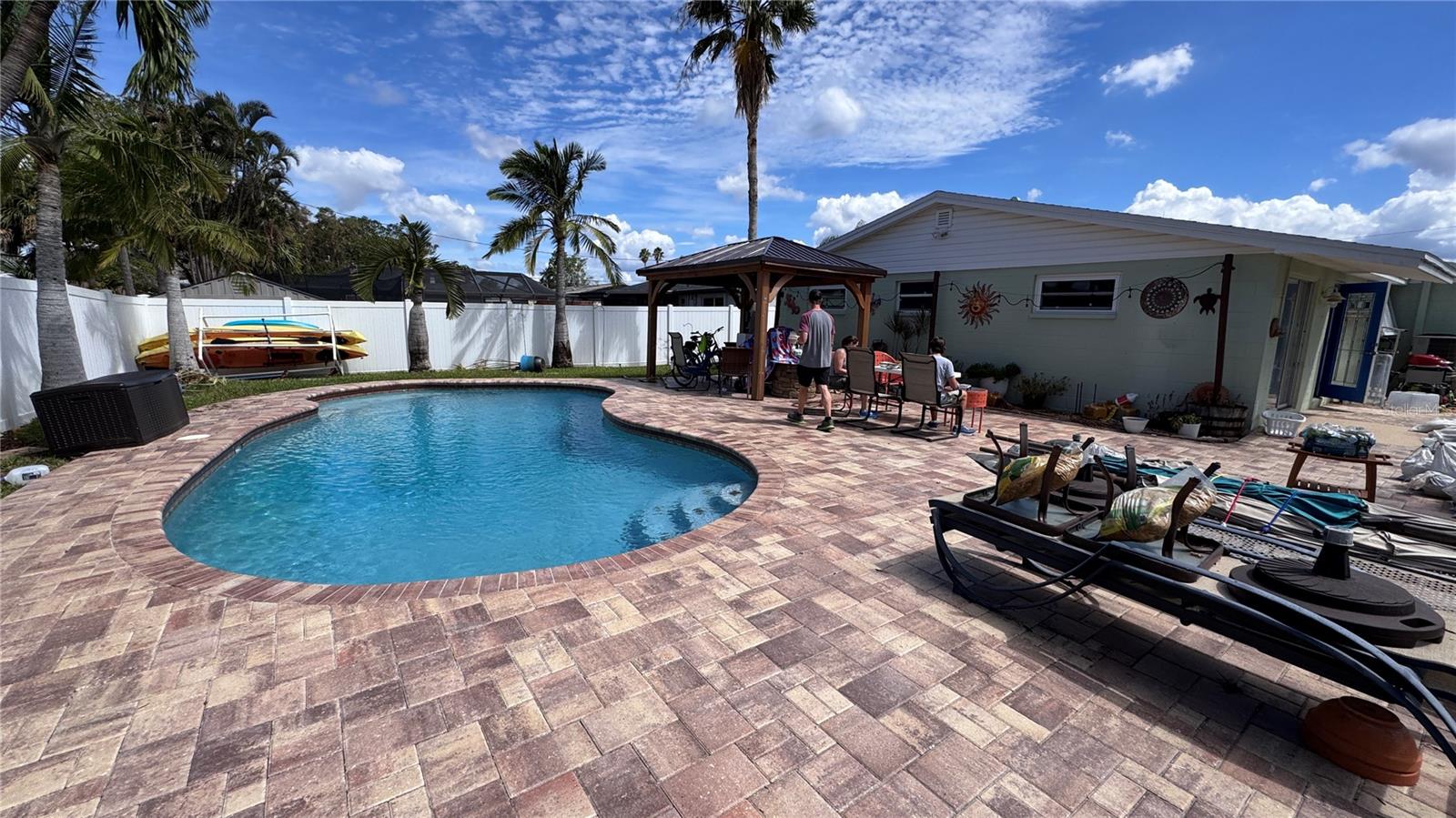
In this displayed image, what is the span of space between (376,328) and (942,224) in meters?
14.0

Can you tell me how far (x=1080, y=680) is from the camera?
2424mm

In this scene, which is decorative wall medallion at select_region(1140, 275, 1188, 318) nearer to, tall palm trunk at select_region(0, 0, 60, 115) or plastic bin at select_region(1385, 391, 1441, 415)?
plastic bin at select_region(1385, 391, 1441, 415)

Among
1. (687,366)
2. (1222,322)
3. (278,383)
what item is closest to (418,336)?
(278,383)

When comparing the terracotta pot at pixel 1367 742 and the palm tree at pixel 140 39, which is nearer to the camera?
the terracotta pot at pixel 1367 742

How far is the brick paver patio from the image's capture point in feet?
5.87

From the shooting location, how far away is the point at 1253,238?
23.9 ft

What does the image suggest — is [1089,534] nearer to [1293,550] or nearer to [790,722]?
[1293,550]

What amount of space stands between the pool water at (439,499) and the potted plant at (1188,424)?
6.58 m

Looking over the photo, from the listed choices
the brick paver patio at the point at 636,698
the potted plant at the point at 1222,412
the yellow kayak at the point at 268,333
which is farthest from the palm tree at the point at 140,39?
the potted plant at the point at 1222,412

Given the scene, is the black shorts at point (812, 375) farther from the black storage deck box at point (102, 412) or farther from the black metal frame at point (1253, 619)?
the black storage deck box at point (102, 412)

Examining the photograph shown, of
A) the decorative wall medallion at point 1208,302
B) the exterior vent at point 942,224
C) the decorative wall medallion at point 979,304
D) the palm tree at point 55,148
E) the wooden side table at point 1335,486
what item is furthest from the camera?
the exterior vent at point 942,224

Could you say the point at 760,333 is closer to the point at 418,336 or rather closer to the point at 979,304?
the point at 979,304

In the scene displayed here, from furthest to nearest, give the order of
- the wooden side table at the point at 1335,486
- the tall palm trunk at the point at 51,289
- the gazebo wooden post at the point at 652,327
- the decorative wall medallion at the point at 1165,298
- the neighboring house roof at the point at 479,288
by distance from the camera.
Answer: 1. the neighboring house roof at the point at 479,288
2. the gazebo wooden post at the point at 652,327
3. the decorative wall medallion at the point at 1165,298
4. the tall palm trunk at the point at 51,289
5. the wooden side table at the point at 1335,486

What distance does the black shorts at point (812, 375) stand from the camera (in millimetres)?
7721
